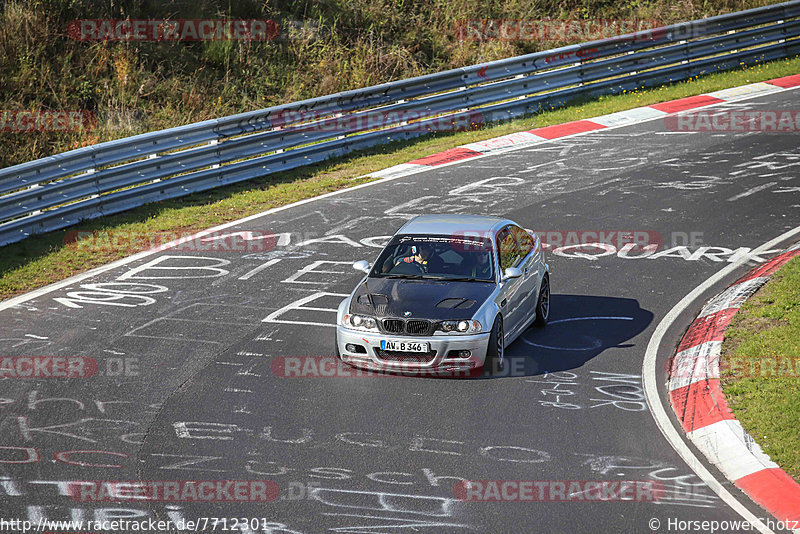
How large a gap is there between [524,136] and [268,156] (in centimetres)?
599

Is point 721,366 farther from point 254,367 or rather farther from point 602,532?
point 254,367

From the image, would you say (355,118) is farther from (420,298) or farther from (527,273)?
(420,298)

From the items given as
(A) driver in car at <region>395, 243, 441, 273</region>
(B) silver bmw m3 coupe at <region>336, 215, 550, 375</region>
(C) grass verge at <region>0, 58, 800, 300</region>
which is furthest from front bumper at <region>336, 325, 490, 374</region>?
(C) grass verge at <region>0, 58, 800, 300</region>

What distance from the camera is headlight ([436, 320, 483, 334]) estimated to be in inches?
392

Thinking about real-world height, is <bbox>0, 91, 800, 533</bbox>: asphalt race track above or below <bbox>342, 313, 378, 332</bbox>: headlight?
below

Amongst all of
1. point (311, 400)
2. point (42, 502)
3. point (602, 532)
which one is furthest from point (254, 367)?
point (602, 532)

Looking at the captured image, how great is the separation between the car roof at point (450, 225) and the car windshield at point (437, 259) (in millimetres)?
136

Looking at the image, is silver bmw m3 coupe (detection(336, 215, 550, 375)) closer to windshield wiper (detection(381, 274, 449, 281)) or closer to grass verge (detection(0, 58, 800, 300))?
windshield wiper (detection(381, 274, 449, 281))

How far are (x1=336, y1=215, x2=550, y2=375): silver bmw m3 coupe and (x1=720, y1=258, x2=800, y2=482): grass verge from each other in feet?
7.74

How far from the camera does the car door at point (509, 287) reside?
10.6 m

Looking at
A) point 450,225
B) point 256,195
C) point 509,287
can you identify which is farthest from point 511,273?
point 256,195

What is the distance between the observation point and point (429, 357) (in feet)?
32.6

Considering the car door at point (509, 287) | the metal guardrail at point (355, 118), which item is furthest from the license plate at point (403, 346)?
the metal guardrail at point (355, 118)

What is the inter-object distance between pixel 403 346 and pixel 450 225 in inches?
90.4
